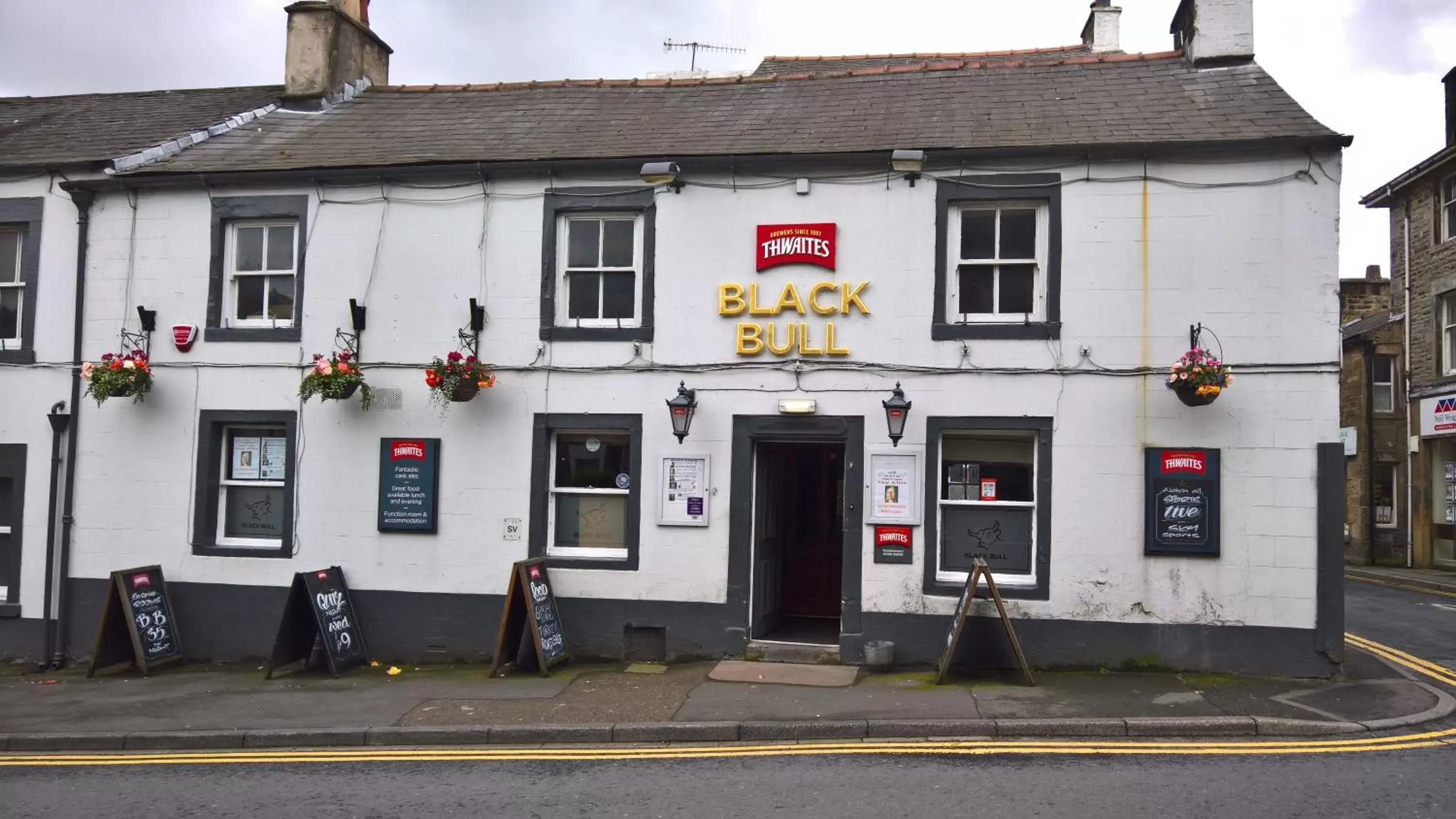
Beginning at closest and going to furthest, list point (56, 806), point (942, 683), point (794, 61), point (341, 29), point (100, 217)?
point (56, 806) → point (942, 683) → point (100, 217) → point (341, 29) → point (794, 61)

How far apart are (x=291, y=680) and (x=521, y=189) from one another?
224 inches

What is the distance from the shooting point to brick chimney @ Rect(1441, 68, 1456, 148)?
76.1ft

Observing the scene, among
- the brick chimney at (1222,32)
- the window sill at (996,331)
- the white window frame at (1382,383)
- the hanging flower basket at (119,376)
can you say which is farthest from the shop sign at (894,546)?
the white window frame at (1382,383)

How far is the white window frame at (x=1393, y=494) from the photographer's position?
25312mm

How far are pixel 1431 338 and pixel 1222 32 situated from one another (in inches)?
603

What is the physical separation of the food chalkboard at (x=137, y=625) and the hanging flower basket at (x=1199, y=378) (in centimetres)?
1088

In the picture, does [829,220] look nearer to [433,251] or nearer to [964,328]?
[964,328]

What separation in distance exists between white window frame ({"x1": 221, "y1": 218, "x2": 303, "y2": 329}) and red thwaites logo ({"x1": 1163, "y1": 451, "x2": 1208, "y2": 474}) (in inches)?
372

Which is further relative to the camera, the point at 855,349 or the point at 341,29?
the point at 341,29

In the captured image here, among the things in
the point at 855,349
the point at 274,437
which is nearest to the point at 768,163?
the point at 855,349

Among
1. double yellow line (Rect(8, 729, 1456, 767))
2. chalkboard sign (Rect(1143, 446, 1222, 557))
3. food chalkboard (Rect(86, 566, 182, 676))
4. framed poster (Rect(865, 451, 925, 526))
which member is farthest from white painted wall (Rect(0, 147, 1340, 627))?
double yellow line (Rect(8, 729, 1456, 767))

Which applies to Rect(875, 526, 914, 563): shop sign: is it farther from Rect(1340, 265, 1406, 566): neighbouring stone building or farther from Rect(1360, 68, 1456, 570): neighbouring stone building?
Rect(1340, 265, 1406, 566): neighbouring stone building

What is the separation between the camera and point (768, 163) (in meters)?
11.0

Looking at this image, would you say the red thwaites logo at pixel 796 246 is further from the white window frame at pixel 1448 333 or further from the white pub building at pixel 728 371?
the white window frame at pixel 1448 333
